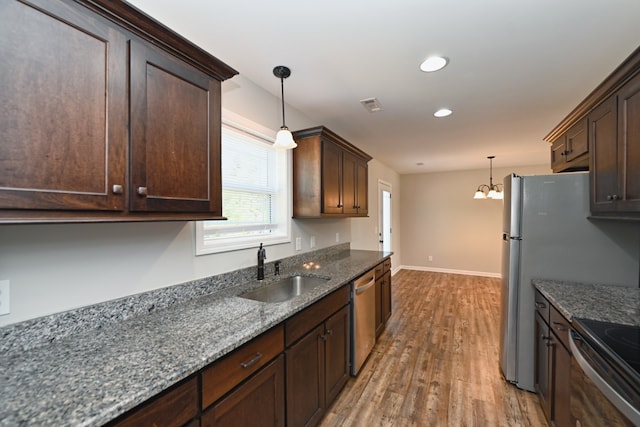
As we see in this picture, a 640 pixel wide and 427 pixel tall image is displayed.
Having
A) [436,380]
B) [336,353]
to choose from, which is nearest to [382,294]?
[436,380]

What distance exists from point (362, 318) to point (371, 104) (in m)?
1.97

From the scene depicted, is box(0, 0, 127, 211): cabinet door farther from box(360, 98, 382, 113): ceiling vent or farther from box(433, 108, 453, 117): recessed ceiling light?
box(433, 108, 453, 117): recessed ceiling light

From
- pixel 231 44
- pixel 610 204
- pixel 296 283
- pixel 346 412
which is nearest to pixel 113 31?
pixel 231 44

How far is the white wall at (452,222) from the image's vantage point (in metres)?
6.10

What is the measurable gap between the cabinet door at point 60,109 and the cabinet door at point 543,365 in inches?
103

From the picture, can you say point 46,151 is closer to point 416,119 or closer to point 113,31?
point 113,31

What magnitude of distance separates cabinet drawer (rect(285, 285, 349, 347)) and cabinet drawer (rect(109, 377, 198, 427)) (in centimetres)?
56

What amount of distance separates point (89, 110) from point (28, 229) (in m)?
0.54

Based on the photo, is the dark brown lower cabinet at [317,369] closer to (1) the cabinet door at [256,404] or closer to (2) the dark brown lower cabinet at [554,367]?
(1) the cabinet door at [256,404]

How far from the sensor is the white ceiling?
142 centimetres

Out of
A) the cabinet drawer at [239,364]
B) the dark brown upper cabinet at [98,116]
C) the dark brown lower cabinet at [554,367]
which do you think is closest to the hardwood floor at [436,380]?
the dark brown lower cabinet at [554,367]

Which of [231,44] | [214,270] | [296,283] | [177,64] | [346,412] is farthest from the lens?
[296,283]

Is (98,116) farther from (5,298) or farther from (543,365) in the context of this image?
(543,365)

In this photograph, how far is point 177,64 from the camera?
1295 mm
